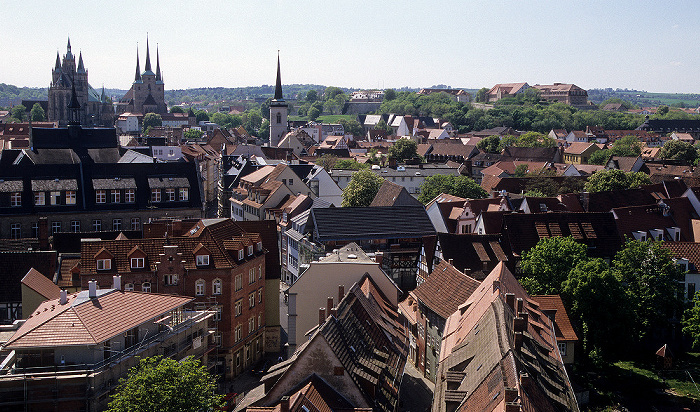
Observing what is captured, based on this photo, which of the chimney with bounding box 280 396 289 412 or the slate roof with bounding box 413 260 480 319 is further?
the slate roof with bounding box 413 260 480 319

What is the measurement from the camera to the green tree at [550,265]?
53.2 m

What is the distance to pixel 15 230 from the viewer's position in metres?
64.2

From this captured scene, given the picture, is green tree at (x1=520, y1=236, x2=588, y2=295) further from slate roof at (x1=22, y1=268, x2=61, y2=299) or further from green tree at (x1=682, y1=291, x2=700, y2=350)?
slate roof at (x1=22, y1=268, x2=61, y2=299)

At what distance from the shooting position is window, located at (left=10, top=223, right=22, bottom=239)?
64.1 metres

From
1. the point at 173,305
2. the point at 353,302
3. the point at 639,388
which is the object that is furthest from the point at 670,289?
the point at 173,305

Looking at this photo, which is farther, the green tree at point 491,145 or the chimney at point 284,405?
the green tree at point 491,145

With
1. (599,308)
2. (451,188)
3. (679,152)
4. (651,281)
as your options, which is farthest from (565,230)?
(679,152)

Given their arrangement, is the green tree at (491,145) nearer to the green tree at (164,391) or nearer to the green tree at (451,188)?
the green tree at (451,188)

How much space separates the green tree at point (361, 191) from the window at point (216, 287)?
38460 mm

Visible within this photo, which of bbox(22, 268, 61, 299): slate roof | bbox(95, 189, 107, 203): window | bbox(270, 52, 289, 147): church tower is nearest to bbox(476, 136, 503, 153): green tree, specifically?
bbox(270, 52, 289, 147): church tower

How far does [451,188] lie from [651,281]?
36211 mm

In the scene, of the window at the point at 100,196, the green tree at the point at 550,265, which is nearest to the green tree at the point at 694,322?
the green tree at the point at 550,265

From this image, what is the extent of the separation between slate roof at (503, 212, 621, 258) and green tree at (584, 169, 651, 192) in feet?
91.7

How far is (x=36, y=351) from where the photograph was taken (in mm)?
33562
